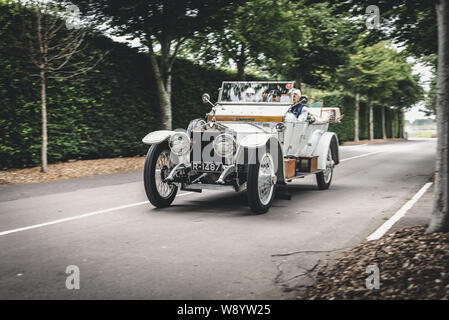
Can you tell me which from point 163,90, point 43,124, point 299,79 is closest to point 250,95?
Answer: point 43,124

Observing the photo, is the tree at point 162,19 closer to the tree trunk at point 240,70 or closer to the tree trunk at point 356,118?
the tree trunk at point 240,70

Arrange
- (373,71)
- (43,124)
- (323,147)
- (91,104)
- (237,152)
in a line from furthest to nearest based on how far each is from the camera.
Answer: (373,71) < (91,104) < (43,124) < (323,147) < (237,152)

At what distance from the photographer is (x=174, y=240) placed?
18.2 feet

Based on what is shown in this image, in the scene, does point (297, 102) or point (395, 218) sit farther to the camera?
point (297, 102)

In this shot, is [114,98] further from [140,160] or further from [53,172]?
[53,172]

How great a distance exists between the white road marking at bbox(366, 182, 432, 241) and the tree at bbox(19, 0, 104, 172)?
874cm

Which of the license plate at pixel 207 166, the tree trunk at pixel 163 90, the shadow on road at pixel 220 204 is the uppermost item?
the tree trunk at pixel 163 90

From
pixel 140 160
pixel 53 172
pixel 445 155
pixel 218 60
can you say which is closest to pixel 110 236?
pixel 445 155

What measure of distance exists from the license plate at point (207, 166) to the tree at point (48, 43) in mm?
5979

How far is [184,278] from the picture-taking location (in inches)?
164

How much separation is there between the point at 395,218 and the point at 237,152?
2.59 meters

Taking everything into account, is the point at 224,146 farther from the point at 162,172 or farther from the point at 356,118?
the point at 356,118

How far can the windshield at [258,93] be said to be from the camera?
934cm

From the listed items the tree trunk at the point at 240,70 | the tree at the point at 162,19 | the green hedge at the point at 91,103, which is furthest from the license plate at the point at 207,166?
the tree trunk at the point at 240,70
